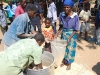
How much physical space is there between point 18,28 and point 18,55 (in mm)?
750

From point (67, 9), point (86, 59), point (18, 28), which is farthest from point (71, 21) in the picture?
point (86, 59)

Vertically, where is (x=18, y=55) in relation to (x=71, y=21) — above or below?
below

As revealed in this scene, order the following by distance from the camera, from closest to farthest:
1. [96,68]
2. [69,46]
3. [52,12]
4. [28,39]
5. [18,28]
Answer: [28,39] < [18,28] < [69,46] < [96,68] < [52,12]

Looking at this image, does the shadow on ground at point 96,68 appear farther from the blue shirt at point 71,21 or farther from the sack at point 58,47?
the blue shirt at point 71,21

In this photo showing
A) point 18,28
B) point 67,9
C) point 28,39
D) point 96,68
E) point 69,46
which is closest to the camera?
point 28,39

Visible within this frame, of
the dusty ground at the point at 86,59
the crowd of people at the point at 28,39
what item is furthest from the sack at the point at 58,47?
the dusty ground at the point at 86,59

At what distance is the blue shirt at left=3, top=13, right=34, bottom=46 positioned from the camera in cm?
320

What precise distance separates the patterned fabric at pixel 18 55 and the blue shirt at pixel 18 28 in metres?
0.60

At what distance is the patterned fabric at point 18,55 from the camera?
2.56 m

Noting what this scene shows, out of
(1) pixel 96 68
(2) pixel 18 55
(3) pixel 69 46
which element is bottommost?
(1) pixel 96 68

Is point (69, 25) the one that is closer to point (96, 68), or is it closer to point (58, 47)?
point (58, 47)

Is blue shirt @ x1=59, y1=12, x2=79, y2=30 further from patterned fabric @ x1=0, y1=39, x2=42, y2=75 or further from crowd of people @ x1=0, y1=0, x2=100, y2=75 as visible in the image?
patterned fabric @ x1=0, y1=39, x2=42, y2=75

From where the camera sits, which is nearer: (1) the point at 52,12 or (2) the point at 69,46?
(2) the point at 69,46

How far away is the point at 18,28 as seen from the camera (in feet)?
10.5
